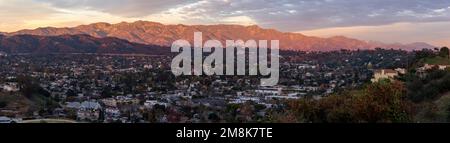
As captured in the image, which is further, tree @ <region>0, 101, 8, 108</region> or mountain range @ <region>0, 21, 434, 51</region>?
mountain range @ <region>0, 21, 434, 51</region>

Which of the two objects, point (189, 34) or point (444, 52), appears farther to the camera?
point (444, 52)

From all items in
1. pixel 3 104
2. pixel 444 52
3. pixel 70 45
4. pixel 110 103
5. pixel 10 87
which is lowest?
pixel 110 103

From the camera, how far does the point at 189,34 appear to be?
2322 cm

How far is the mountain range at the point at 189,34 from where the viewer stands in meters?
22.9

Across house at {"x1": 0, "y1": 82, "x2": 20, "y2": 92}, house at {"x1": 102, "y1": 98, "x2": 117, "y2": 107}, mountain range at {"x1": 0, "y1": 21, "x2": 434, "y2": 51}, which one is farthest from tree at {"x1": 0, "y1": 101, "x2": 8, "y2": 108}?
mountain range at {"x1": 0, "y1": 21, "x2": 434, "y2": 51}

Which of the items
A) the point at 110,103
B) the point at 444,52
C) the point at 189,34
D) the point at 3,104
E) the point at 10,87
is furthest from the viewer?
the point at 444,52

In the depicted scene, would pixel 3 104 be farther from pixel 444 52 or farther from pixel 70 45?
pixel 444 52

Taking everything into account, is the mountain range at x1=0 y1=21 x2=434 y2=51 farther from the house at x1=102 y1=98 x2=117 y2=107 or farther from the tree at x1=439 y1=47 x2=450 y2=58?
the house at x1=102 y1=98 x2=117 y2=107

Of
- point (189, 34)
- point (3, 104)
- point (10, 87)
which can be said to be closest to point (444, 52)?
point (189, 34)

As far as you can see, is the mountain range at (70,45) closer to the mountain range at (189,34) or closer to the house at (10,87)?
the mountain range at (189,34)

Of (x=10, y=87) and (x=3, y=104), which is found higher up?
(x=10, y=87)

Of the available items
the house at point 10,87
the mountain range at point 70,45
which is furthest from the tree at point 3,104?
the mountain range at point 70,45

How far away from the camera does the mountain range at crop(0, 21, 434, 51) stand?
A: 2294 cm
